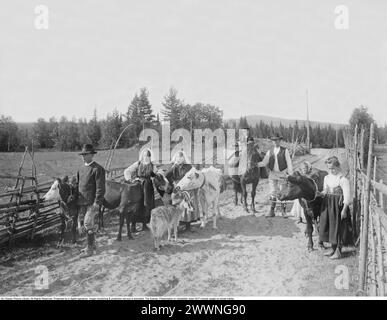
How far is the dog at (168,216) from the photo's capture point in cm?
531

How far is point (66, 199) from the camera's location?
17.9 ft

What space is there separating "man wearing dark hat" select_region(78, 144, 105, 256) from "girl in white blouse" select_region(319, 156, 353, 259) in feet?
10.9

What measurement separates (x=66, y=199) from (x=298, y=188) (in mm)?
3604

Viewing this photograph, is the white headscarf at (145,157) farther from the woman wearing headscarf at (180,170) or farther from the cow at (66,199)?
the cow at (66,199)

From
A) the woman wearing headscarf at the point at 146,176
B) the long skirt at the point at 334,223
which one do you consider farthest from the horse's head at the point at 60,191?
the long skirt at the point at 334,223

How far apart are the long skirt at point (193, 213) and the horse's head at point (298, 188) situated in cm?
185

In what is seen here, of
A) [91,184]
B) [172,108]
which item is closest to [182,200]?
[91,184]

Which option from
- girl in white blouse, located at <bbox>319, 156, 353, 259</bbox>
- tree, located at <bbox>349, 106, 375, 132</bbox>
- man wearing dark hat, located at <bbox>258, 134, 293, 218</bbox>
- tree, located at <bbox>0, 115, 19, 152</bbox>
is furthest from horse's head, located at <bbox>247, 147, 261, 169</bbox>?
tree, located at <bbox>0, 115, 19, 152</bbox>

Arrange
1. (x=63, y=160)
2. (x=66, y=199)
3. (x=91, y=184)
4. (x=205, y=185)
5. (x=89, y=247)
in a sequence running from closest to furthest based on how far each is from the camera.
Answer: (x=89, y=247), (x=91, y=184), (x=66, y=199), (x=205, y=185), (x=63, y=160)

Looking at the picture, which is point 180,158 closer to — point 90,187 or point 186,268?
point 90,187

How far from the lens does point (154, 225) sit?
5.31m

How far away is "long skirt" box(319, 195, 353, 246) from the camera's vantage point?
4695 millimetres
